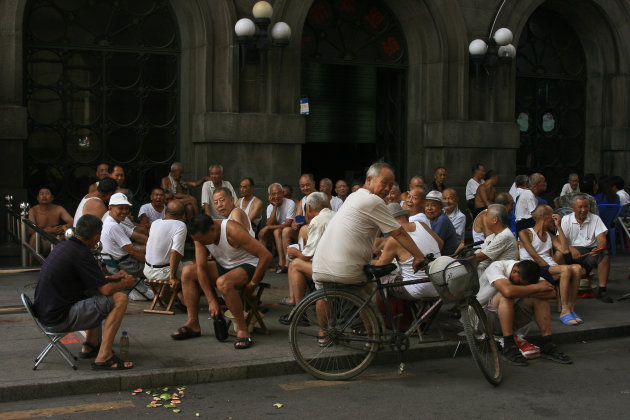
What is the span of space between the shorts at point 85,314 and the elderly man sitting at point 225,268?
1.14 m

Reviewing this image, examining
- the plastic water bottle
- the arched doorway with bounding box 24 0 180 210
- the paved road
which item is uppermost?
the arched doorway with bounding box 24 0 180 210

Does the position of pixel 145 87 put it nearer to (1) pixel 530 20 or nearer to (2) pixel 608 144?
(1) pixel 530 20

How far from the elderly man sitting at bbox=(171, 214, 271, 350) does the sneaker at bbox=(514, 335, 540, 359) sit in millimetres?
2577

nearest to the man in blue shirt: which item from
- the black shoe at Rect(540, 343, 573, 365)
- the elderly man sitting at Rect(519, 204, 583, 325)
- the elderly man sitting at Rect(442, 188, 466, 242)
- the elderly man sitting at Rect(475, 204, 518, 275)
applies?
the elderly man sitting at Rect(475, 204, 518, 275)

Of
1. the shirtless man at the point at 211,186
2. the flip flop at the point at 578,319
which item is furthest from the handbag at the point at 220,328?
the shirtless man at the point at 211,186

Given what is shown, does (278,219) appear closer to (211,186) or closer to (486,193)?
(211,186)

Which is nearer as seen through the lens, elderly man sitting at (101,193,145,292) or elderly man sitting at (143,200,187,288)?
elderly man sitting at (143,200,187,288)

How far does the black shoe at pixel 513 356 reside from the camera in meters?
7.20

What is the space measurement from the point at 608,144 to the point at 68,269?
14.0 m

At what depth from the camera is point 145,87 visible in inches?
521

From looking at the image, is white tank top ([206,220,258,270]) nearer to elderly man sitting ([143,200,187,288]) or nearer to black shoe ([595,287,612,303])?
elderly man sitting ([143,200,187,288])

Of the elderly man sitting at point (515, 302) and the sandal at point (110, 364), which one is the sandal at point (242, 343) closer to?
the sandal at point (110, 364)

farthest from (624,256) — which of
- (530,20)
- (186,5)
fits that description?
(186,5)

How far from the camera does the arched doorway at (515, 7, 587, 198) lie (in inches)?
656
